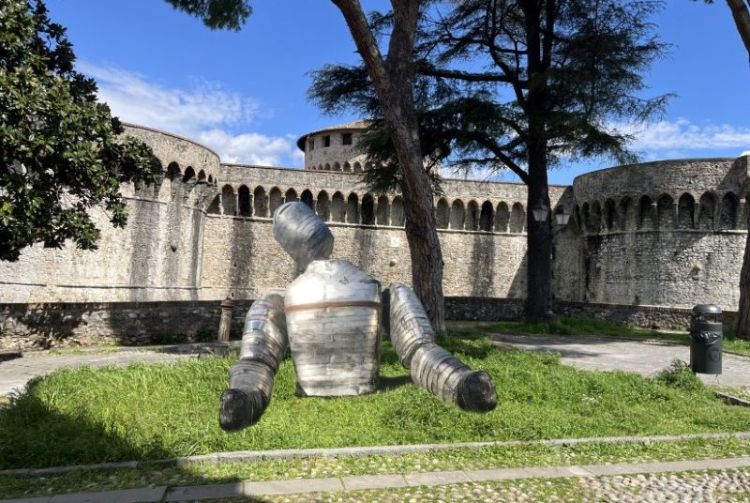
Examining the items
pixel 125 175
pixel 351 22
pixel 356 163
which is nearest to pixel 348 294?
pixel 351 22

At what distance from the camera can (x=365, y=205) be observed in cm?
2823

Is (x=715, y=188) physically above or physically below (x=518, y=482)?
above

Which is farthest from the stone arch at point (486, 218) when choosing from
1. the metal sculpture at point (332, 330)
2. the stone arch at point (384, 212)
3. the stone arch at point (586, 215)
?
the metal sculpture at point (332, 330)

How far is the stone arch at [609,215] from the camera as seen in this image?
2658 centimetres

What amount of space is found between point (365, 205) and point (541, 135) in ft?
50.8

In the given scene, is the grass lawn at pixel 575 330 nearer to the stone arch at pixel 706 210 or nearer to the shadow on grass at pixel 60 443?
the stone arch at pixel 706 210

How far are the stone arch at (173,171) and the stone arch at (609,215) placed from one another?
19481 mm

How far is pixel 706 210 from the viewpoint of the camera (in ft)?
78.5

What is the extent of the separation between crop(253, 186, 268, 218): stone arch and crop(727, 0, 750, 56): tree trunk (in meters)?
19.1

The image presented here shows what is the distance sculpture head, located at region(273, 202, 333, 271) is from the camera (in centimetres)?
369

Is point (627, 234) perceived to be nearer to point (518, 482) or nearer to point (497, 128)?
point (497, 128)

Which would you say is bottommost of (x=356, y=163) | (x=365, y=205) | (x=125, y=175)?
(x=125, y=175)

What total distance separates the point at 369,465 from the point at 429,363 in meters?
1.50

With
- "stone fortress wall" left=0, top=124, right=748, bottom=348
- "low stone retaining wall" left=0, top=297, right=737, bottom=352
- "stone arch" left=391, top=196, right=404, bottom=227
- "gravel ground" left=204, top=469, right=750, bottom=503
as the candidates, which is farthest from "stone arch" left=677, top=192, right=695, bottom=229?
Result: "gravel ground" left=204, top=469, right=750, bottom=503
